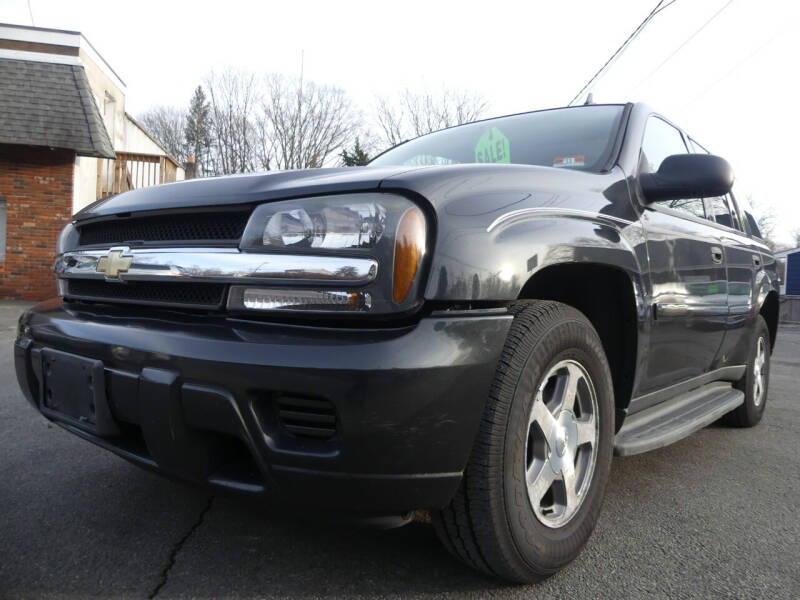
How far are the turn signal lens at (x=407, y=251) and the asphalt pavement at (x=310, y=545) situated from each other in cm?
62

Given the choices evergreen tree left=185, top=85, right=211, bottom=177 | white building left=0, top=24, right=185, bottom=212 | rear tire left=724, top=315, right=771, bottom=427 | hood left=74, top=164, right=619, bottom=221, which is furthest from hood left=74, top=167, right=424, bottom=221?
evergreen tree left=185, top=85, right=211, bottom=177

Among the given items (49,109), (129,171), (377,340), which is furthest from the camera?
(129,171)

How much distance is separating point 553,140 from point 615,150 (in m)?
0.29

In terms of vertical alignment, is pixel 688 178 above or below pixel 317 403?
above

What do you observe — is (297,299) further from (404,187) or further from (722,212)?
(722,212)

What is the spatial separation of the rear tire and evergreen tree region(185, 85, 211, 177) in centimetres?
2769

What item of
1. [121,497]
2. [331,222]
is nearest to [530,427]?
[331,222]

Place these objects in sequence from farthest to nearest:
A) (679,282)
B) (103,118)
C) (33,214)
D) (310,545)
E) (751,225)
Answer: (103,118)
(33,214)
(751,225)
(679,282)
(310,545)

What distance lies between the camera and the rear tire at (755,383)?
371cm

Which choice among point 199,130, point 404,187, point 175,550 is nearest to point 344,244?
point 404,187

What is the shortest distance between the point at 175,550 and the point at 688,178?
2.18 meters

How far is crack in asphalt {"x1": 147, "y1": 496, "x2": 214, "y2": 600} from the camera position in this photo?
1638mm

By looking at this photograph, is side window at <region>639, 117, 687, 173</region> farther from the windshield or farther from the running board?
the running board

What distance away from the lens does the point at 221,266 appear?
1.56 meters
